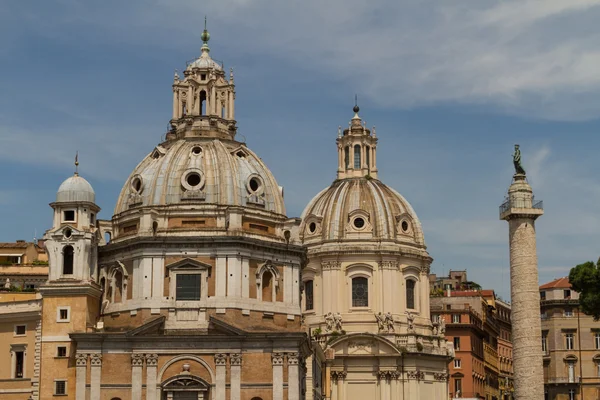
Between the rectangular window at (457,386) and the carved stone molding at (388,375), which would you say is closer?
the carved stone molding at (388,375)

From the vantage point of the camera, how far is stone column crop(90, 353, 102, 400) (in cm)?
7106

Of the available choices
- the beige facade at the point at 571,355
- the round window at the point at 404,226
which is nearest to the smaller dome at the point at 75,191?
the round window at the point at 404,226

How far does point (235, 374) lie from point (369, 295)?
31.4 metres

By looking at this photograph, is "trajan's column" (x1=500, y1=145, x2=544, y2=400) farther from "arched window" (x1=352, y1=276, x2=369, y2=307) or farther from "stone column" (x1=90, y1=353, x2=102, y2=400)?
"stone column" (x1=90, y1=353, x2=102, y2=400)

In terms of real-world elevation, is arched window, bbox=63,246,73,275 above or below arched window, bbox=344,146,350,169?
below

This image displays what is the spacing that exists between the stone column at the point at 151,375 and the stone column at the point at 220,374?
11.4 ft

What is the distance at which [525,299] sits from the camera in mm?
78250

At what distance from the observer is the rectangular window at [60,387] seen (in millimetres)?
72125

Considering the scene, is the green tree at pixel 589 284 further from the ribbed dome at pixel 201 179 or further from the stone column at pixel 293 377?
the stone column at pixel 293 377

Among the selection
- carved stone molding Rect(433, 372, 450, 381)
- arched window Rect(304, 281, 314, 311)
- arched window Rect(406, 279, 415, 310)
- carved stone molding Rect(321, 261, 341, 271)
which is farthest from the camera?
arched window Rect(304, 281, 314, 311)

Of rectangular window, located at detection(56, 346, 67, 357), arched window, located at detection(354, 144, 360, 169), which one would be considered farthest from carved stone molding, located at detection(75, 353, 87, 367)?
arched window, located at detection(354, 144, 360, 169)

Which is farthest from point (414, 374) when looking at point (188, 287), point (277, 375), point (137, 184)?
point (137, 184)

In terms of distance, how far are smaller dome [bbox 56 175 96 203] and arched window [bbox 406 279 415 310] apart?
33850 mm

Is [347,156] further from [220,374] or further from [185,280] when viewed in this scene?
[220,374]
